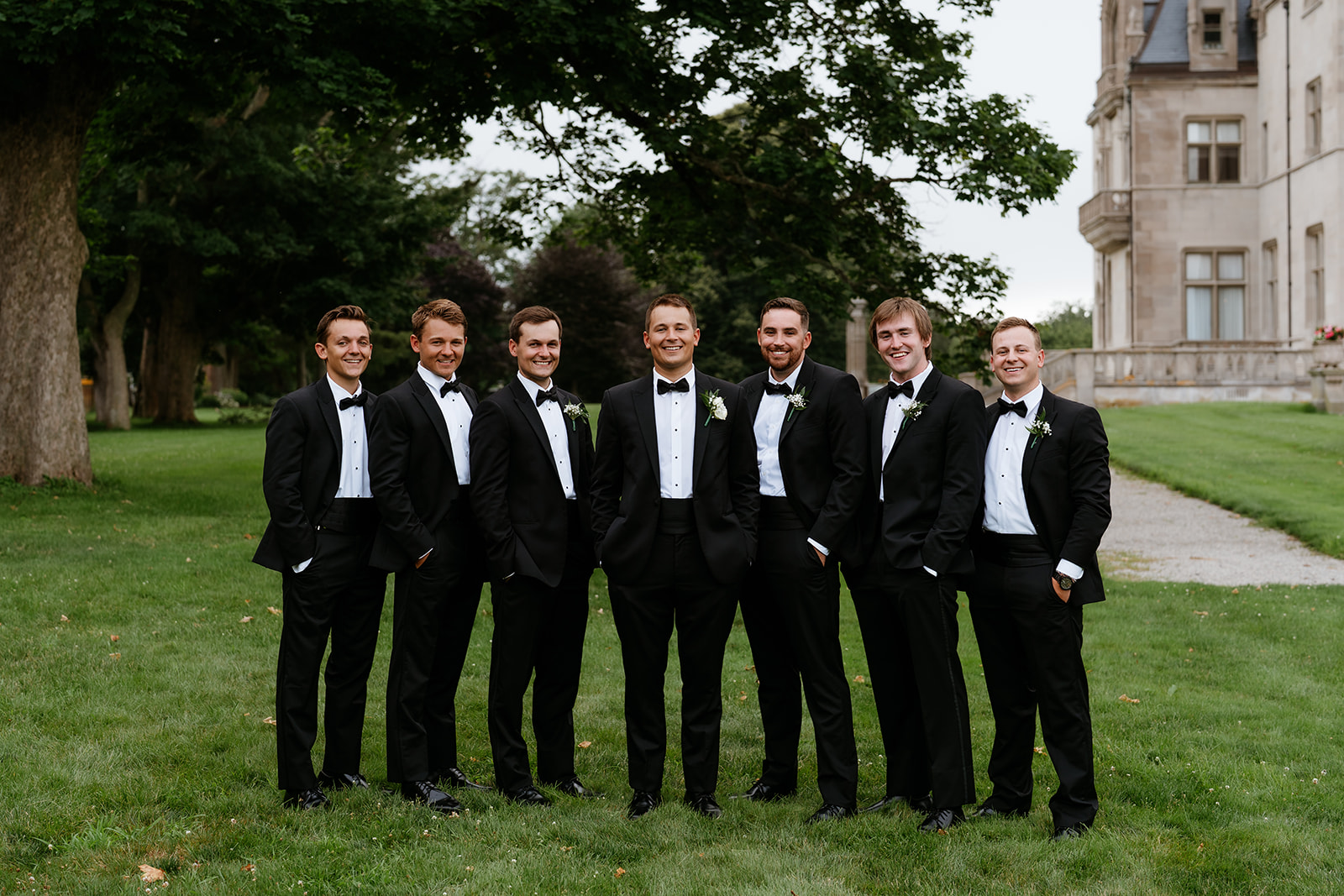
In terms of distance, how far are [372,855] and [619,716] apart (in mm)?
2907

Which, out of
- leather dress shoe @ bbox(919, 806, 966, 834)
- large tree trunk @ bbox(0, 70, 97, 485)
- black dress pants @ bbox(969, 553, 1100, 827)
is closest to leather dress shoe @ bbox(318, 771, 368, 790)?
leather dress shoe @ bbox(919, 806, 966, 834)

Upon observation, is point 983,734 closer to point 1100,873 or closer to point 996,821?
point 996,821

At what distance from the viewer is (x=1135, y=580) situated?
42.3 ft

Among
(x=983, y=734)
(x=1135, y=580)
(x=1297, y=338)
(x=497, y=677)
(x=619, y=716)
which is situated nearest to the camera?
(x=497, y=677)

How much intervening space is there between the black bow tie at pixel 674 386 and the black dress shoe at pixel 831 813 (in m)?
2.21

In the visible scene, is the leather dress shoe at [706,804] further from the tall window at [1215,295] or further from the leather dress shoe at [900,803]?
the tall window at [1215,295]

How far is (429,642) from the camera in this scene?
20.0ft

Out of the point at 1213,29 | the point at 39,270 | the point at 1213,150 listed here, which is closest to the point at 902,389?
the point at 39,270

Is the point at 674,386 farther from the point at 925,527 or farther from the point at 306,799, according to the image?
the point at 306,799

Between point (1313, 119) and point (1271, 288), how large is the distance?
529 cm

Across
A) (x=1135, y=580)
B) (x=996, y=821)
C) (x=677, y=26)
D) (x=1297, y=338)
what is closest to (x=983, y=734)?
(x=996, y=821)

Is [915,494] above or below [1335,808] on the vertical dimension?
above

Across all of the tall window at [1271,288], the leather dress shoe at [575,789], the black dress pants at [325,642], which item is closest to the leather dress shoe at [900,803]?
the leather dress shoe at [575,789]

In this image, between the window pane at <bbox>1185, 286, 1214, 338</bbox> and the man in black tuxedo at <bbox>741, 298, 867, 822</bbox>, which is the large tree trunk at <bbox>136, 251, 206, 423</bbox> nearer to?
the window pane at <bbox>1185, 286, 1214, 338</bbox>
